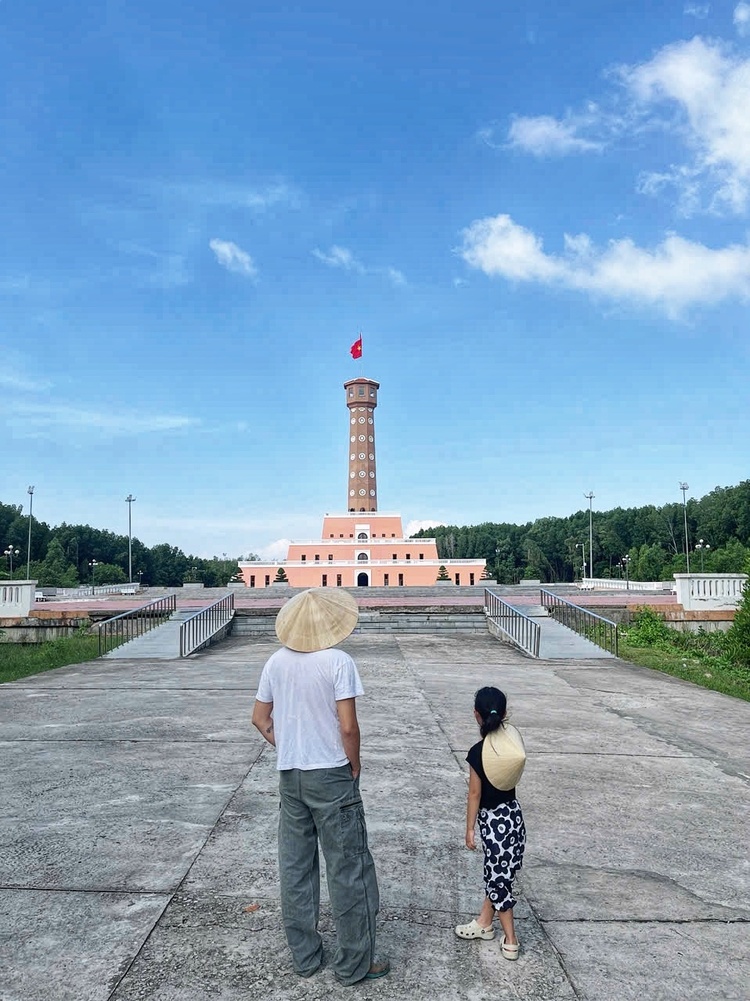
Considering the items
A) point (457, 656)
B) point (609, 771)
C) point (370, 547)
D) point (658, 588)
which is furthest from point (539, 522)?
point (609, 771)

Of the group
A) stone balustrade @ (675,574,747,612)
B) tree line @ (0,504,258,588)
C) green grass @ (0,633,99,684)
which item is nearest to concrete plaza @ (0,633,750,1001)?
green grass @ (0,633,99,684)

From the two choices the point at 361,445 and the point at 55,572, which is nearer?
the point at 55,572

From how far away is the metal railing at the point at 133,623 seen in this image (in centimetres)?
1605

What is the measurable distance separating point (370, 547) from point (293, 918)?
59763 mm

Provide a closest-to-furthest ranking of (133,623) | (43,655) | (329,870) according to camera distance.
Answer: (329,870), (43,655), (133,623)

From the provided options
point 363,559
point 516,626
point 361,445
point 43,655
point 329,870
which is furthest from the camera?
point 361,445

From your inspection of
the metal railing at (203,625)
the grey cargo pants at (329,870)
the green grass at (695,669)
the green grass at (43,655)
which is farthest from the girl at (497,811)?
the metal railing at (203,625)

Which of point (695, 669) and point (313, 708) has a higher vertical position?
point (313, 708)

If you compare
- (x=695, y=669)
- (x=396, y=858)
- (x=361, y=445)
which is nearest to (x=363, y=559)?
(x=361, y=445)

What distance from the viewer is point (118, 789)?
545cm

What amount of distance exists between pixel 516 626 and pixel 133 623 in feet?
30.8

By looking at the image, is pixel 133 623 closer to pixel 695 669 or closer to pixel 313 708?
pixel 695 669

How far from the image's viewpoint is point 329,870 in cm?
304

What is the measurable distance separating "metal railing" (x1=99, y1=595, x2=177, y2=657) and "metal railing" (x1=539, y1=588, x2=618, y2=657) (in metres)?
10.2
